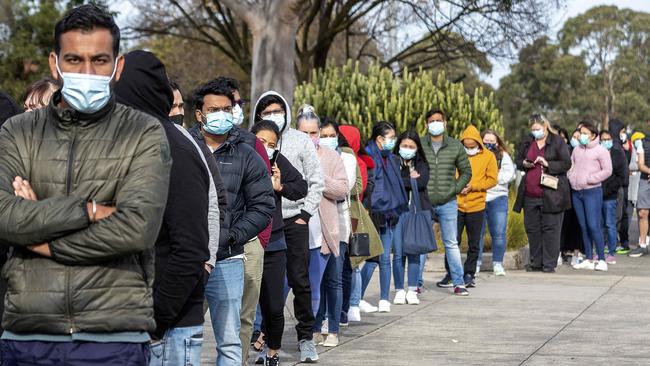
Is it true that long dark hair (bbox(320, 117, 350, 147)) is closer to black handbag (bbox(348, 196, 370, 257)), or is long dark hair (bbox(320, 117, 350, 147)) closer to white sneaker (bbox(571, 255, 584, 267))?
black handbag (bbox(348, 196, 370, 257))

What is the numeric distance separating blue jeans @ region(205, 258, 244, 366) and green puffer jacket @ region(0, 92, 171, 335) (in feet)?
7.44

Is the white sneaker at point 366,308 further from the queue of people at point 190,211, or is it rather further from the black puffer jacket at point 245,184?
the black puffer jacket at point 245,184

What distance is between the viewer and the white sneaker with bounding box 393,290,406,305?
12.2 m

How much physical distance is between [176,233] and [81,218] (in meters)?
0.69

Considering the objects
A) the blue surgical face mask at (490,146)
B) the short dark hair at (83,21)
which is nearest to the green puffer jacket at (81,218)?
the short dark hair at (83,21)

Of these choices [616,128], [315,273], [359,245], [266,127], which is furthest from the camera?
[616,128]

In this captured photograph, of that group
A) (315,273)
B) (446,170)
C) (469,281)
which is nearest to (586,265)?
(469,281)

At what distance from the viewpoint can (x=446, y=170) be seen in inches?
508

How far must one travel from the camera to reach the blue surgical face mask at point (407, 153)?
1237 cm

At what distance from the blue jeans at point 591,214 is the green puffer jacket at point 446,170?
331 cm

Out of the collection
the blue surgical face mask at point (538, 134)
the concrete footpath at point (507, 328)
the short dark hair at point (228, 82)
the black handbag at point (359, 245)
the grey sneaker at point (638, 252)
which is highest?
the short dark hair at point (228, 82)

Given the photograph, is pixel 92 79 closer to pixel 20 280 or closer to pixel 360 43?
pixel 20 280

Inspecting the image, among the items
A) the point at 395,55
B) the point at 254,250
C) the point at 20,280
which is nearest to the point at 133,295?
the point at 20,280

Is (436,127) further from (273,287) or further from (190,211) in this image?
(190,211)
